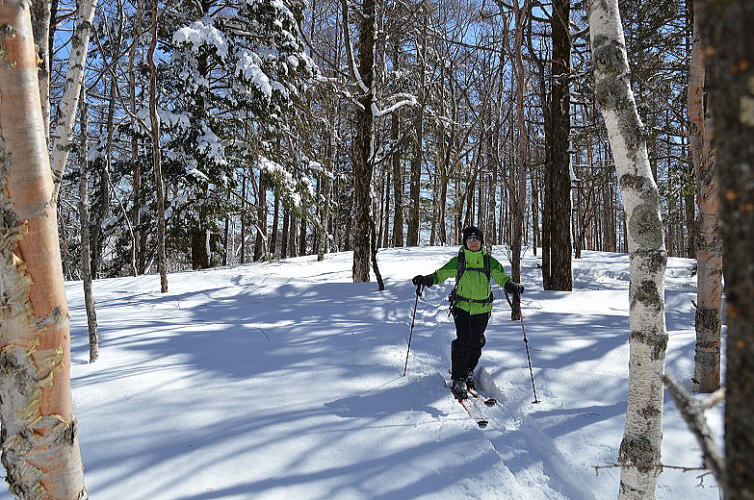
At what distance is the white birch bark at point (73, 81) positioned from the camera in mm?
2949

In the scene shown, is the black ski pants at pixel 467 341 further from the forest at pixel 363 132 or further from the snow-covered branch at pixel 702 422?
the snow-covered branch at pixel 702 422

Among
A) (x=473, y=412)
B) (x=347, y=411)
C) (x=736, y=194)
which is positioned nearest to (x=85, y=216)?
(x=347, y=411)

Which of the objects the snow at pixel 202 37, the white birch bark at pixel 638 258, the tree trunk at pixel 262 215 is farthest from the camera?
the tree trunk at pixel 262 215

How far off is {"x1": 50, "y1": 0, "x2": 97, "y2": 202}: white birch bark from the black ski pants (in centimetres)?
380

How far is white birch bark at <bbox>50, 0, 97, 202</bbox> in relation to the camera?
2.95 m

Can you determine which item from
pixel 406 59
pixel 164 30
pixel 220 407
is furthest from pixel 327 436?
pixel 406 59

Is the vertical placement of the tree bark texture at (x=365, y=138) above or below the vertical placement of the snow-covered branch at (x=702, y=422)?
above

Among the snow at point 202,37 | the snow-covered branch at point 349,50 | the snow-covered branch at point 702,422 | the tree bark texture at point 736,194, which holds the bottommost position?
the snow-covered branch at point 702,422

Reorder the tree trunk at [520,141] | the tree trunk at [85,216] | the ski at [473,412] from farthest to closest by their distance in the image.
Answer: the tree trunk at [520,141] → the tree trunk at [85,216] → the ski at [473,412]

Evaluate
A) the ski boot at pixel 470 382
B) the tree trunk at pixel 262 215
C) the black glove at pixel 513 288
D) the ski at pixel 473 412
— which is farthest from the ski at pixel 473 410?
the tree trunk at pixel 262 215

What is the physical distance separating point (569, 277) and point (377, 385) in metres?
6.73

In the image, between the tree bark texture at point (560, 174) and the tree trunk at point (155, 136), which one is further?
the tree bark texture at point (560, 174)

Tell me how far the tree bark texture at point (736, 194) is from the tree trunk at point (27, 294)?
1870 millimetres

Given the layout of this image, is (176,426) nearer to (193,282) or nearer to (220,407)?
(220,407)
